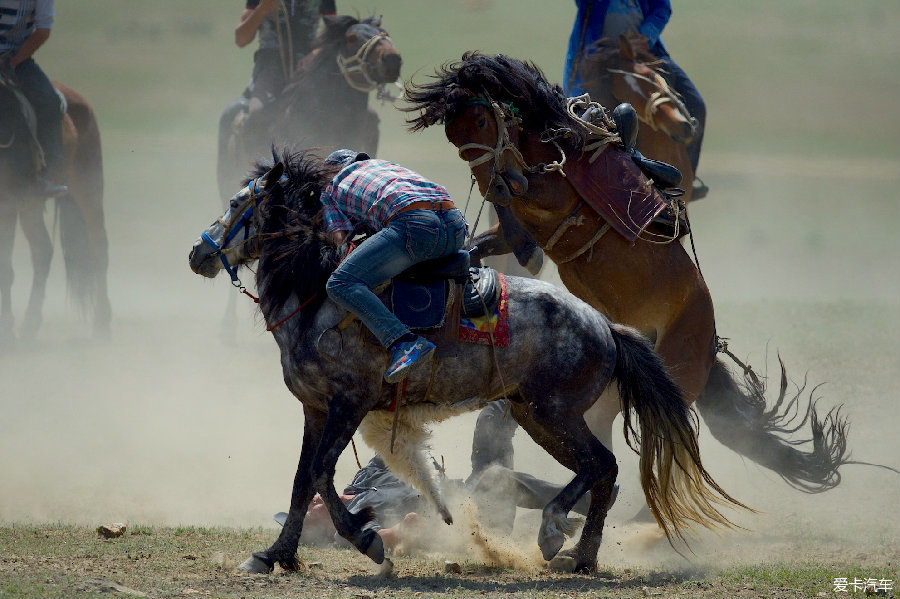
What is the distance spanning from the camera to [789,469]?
7.20 metres

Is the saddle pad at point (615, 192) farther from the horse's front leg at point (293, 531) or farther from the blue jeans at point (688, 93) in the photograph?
the blue jeans at point (688, 93)

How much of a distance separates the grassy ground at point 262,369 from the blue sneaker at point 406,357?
973mm

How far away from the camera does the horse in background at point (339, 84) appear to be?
11906 mm

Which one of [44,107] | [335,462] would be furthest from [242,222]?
[44,107]

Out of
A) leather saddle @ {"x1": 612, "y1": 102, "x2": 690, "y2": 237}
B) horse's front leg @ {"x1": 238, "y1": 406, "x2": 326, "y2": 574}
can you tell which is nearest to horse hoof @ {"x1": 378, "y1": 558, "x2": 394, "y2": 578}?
horse's front leg @ {"x1": 238, "y1": 406, "x2": 326, "y2": 574}

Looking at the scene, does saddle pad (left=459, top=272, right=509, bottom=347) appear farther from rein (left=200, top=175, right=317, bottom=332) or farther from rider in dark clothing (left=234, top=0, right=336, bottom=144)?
rider in dark clothing (left=234, top=0, right=336, bottom=144)

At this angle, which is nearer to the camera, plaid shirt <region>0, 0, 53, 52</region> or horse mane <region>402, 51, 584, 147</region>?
horse mane <region>402, 51, 584, 147</region>

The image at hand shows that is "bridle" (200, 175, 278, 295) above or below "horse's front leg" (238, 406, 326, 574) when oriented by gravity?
above

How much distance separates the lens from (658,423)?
18.5ft

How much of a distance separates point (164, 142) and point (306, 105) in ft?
61.6

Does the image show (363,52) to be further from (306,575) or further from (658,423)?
(306,575)

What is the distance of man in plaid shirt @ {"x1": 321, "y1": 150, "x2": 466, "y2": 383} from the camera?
5016 millimetres

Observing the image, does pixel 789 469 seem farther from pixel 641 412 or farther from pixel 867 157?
pixel 867 157

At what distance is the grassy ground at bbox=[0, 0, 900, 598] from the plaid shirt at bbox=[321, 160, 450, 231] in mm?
1724
